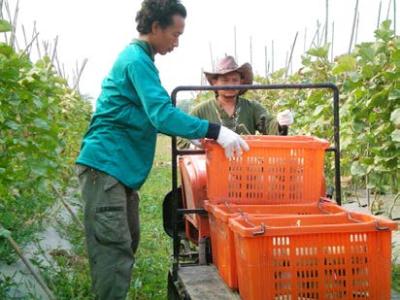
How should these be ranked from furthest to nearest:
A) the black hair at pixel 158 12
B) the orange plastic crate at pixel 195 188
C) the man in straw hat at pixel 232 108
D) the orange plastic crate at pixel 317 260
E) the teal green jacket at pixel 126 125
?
the man in straw hat at pixel 232 108, the orange plastic crate at pixel 195 188, the black hair at pixel 158 12, the teal green jacket at pixel 126 125, the orange plastic crate at pixel 317 260

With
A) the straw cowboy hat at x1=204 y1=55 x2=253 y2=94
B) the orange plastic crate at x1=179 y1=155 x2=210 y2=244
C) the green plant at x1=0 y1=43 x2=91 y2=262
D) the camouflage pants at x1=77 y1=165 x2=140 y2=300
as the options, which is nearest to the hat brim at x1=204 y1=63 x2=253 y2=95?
the straw cowboy hat at x1=204 y1=55 x2=253 y2=94

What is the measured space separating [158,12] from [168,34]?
0.42ft

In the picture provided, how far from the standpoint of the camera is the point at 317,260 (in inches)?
Result: 99.7

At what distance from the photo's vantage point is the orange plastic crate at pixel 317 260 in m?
2.49

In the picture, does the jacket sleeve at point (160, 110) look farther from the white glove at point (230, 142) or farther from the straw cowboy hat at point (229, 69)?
the straw cowboy hat at point (229, 69)

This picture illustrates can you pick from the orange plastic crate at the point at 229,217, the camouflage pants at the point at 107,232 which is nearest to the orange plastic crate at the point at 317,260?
the orange plastic crate at the point at 229,217

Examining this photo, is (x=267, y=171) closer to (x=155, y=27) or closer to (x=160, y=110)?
(x=160, y=110)

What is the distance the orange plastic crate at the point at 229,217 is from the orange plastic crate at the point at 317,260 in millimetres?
269

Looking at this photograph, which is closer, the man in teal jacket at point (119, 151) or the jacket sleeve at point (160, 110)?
the jacket sleeve at point (160, 110)

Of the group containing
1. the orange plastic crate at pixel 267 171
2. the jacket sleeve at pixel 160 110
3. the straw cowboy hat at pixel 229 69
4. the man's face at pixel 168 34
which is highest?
the man's face at pixel 168 34

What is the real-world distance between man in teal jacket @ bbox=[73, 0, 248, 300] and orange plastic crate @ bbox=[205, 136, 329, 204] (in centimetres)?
11

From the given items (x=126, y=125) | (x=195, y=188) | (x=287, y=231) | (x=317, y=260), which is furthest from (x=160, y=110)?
(x=317, y=260)

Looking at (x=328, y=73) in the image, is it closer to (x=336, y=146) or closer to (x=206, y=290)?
(x=336, y=146)

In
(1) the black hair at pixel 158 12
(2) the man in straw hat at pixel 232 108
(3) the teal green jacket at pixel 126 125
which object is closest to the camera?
(3) the teal green jacket at pixel 126 125
